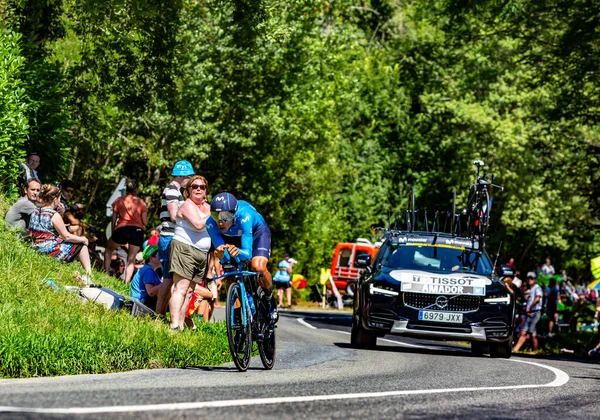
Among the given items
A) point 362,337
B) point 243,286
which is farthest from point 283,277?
point 243,286

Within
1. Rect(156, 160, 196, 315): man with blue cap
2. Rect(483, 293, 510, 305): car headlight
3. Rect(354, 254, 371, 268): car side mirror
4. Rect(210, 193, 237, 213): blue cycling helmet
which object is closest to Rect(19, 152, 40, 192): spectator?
Rect(156, 160, 196, 315): man with blue cap

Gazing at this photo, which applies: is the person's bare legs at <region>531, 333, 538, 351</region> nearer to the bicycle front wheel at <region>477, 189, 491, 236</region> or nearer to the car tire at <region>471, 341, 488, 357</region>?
the bicycle front wheel at <region>477, 189, 491, 236</region>

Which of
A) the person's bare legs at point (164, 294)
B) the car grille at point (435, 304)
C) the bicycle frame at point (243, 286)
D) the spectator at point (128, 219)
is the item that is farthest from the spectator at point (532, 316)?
the bicycle frame at point (243, 286)

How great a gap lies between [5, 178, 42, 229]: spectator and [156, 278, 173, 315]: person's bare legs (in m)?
2.77

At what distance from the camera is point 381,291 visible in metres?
17.1

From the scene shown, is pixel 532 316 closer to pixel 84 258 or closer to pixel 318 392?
pixel 84 258

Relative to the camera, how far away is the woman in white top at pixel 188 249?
12.9 metres

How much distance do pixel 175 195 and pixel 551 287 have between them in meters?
15.4

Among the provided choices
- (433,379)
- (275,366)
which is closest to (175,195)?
(275,366)

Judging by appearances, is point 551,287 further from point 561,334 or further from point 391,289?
point 391,289

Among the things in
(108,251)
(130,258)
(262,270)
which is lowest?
(262,270)

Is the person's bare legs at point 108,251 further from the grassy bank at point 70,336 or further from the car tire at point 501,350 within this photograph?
the car tire at point 501,350

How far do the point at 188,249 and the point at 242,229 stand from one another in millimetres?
1351

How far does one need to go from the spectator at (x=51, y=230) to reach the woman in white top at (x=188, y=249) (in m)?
3.15
